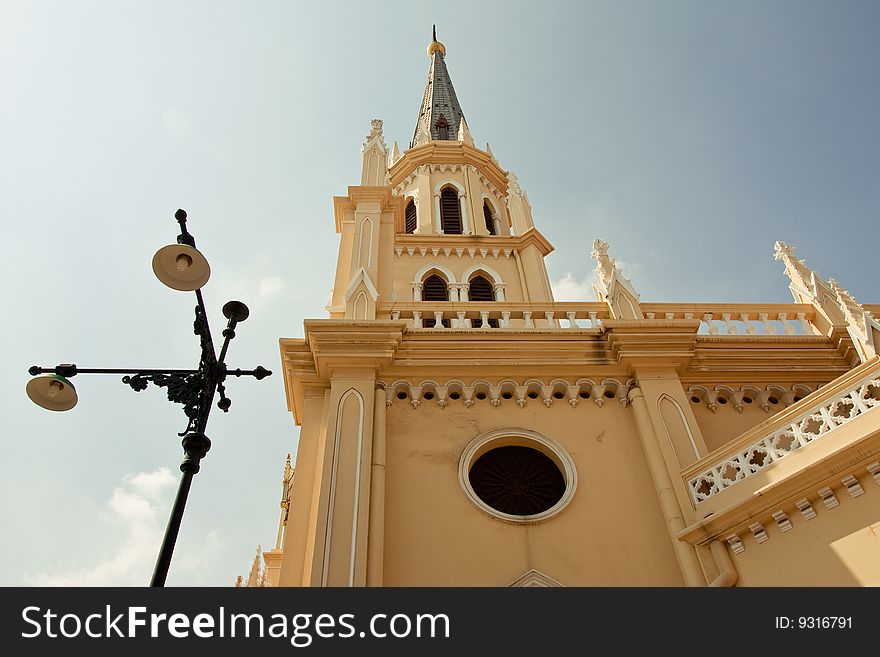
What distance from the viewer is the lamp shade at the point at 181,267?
7438mm

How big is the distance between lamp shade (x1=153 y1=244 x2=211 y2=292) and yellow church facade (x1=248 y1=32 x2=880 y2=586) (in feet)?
12.1

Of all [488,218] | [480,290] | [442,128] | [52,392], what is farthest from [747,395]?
[442,128]

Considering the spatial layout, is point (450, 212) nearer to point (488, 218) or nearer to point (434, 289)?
point (488, 218)

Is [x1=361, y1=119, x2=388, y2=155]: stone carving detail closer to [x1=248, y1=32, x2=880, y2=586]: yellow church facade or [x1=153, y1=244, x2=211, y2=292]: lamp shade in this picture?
[x1=248, y1=32, x2=880, y2=586]: yellow church facade

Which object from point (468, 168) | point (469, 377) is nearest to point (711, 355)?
point (469, 377)

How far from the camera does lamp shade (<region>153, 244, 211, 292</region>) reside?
7.44 metres

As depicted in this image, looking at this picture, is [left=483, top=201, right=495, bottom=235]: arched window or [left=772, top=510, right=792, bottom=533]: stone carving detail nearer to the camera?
[left=772, top=510, right=792, bottom=533]: stone carving detail

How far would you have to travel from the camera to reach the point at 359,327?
11688 millimetres

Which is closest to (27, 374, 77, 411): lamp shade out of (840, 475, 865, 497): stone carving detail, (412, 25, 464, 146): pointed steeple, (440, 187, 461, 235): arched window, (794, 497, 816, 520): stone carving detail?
(794, 497, 816, 520): stone carving detail

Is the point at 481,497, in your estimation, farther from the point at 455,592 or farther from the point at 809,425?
the point at 809,425

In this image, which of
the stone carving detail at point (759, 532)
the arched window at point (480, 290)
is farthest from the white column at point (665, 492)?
the arched window at point (480, 290)

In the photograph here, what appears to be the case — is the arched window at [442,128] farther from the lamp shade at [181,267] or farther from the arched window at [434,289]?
the lamp shade at [181,267]

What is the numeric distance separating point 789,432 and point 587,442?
3056 millimetres

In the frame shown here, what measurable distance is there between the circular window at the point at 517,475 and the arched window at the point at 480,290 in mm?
9808
